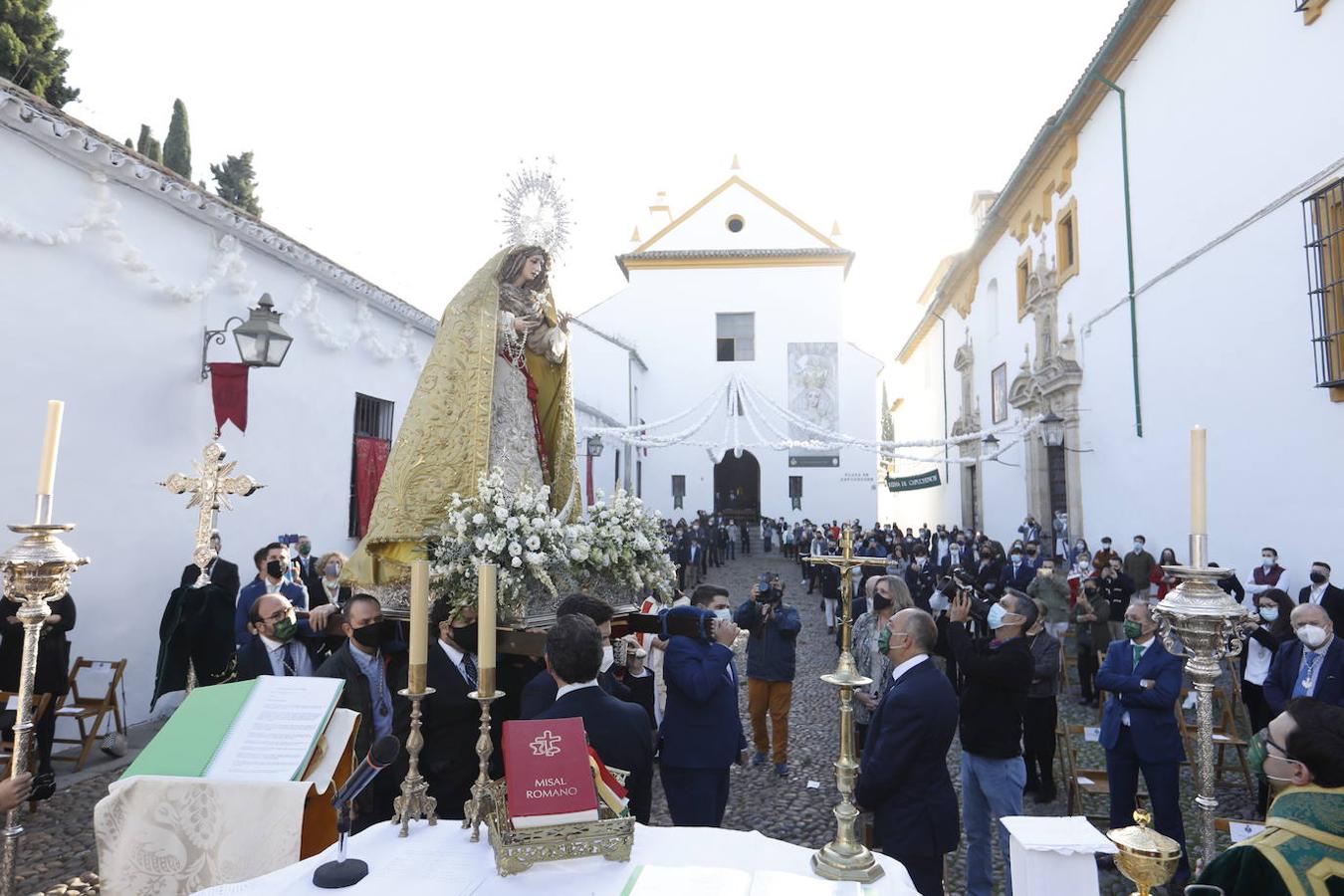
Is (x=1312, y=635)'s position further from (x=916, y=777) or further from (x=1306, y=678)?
(x=916, y=777)

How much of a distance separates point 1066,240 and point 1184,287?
547 centimetres

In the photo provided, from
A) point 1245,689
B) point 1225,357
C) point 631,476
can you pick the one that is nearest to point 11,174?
point 1245,689

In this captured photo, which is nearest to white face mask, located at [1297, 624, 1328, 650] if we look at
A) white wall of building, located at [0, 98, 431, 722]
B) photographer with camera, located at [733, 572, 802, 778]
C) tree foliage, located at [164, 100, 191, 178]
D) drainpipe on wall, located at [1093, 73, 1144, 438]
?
photographer with camera, located at [733, 572, 802, 778]

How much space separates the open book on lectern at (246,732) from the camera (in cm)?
267

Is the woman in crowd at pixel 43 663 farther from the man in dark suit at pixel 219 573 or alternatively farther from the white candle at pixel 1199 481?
the white candle at pixel 1199 481

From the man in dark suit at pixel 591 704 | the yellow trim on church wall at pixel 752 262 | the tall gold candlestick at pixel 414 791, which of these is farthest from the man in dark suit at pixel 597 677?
the yellow trim on church wall at pixel 752 262

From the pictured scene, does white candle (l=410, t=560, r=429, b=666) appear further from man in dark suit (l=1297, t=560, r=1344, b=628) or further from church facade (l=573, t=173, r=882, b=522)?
church facade (l=573, t=173, r=882, b=522)

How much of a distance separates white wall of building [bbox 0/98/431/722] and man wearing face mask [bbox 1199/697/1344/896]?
7.61m

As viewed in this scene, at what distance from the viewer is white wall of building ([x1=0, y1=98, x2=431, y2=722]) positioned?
625cm

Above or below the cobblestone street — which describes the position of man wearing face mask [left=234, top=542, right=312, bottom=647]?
above

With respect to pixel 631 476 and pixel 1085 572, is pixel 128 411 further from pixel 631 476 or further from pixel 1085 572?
pixel 631 476

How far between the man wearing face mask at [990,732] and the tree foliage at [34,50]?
1406 centimetres

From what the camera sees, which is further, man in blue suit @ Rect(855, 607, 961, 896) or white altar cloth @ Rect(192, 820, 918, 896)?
man in blue suit @ Rect(855, 607, 961, 896)

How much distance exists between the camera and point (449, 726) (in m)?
3.58
